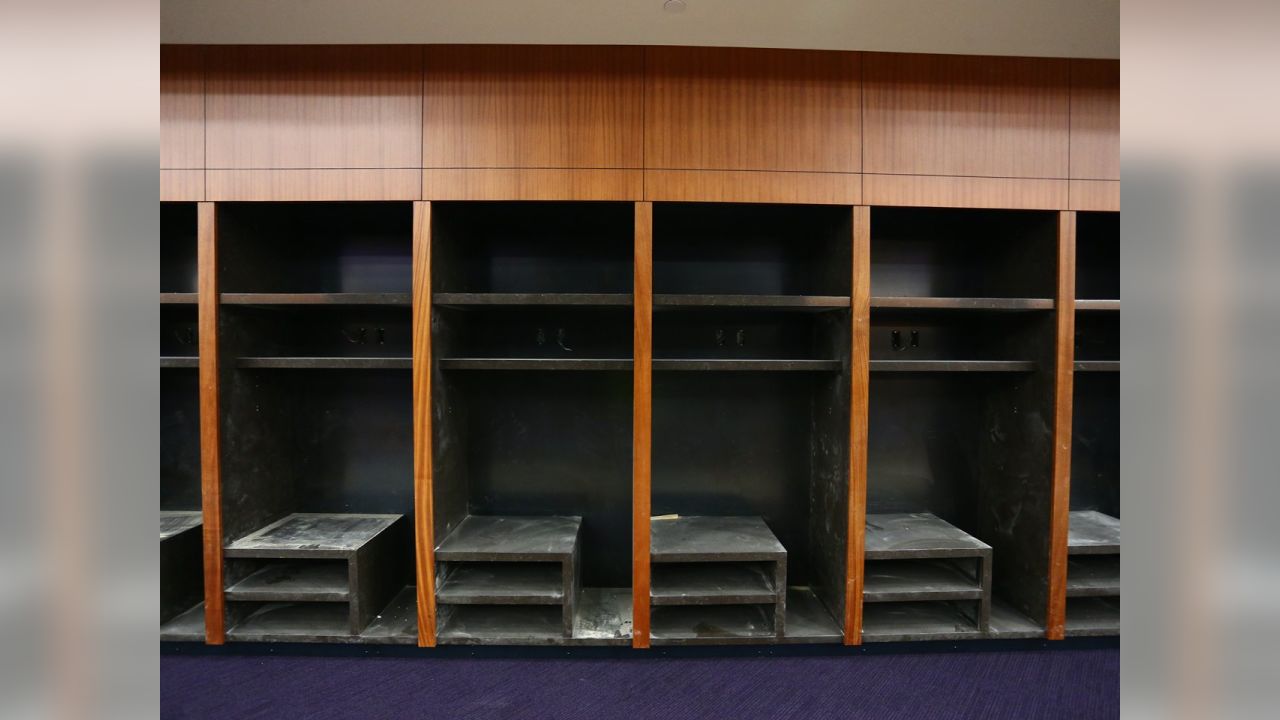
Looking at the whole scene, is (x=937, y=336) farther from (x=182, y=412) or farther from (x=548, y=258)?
(x=182, y=412)

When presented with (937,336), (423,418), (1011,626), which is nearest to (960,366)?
(937,336)

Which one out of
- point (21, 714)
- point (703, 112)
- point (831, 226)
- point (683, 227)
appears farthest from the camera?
point (683, 227)

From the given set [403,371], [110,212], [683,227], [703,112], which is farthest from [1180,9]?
[403,371]

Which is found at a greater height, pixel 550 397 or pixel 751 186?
pixel 751 186

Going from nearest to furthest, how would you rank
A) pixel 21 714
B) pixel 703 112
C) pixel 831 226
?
pixel 21 714 → pixel 703 112 → pixel 831 226

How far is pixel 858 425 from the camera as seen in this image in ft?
7.55

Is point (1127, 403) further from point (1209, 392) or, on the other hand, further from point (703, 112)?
point (703, 112)

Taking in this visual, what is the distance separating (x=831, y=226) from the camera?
2.49m

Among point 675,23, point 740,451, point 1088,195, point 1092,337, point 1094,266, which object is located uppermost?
point 675,23

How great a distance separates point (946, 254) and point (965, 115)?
71 cm

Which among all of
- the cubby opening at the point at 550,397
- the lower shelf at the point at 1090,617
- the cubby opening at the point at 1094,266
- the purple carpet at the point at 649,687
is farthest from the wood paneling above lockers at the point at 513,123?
the lower shelf at the point at 1090,617

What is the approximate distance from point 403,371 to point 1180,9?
292 centimetres

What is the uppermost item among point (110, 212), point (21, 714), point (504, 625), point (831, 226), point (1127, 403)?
point (831, 226)

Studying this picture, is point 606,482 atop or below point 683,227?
below
